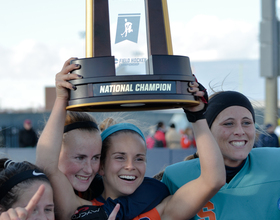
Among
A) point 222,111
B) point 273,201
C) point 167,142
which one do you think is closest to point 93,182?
point 222,111

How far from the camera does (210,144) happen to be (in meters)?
1.83

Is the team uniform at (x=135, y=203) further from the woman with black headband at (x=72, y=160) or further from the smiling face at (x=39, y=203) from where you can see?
the smiling face at (x=39, y=203)

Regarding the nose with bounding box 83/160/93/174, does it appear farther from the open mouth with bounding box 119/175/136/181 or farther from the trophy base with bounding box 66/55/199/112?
the trophy base with bounding box 66/55/199/112

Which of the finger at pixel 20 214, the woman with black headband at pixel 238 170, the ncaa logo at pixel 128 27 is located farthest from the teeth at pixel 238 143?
the finger at pixel 20 214

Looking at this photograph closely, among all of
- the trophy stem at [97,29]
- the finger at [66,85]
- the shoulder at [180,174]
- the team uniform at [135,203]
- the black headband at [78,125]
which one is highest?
the trophy stem at [97,29]

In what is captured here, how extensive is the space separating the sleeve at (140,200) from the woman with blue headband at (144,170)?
0.03m

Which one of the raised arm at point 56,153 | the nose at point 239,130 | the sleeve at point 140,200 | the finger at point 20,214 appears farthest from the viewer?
the nose at point 239,130

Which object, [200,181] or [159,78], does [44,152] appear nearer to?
[159,78]

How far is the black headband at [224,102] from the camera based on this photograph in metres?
2.21

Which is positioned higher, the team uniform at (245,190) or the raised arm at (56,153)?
the raised arm at (56,153)

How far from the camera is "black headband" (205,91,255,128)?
2.21 metres

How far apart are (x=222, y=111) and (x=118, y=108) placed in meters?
0.77

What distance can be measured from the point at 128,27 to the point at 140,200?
3.11 ft

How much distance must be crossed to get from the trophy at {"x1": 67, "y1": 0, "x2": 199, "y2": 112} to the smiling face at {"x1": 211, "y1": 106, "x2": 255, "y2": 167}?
0.63 m
